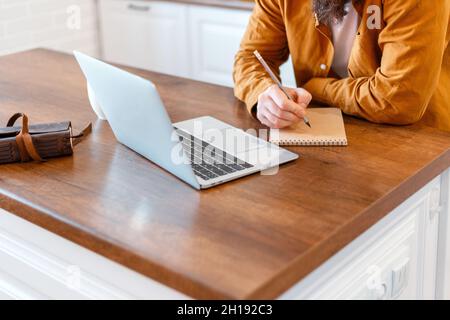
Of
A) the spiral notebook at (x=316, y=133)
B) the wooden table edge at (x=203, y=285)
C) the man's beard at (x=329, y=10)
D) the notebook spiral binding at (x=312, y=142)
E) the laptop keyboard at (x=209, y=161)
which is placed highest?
the man's beard at (x=329, y=10)

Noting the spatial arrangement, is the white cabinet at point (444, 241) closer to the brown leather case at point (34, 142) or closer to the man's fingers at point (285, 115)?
the man's fingers at point (285, 115)

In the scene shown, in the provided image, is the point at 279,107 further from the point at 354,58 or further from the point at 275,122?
the point at 354,58

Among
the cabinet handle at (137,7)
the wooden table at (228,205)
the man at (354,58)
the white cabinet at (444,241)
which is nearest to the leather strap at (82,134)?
the wooden table at (228,205)

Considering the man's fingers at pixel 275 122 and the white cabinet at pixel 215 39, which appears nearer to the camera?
the man's fingers at pixel 275 122

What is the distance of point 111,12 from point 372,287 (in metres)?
3.22

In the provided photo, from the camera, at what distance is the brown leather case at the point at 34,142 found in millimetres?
1463

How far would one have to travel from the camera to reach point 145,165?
144 centimetres

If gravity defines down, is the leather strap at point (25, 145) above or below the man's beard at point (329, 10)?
below

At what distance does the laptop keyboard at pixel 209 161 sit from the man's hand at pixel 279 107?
17 centimetres

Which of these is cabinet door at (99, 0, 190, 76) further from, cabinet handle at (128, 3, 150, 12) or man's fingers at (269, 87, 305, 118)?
man's fingers at (269, 87, 305, 118)

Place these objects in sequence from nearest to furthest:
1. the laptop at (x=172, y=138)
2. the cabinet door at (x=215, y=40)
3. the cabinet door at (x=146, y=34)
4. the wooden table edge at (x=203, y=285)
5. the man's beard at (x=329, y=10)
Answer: the wooden table edge at (x=203, y=285)
the laptop at (x=172, y=138)
the man's beard at (x=329, y=10)
the cabinet door at (x=215, y=40)
the cabinet door at (x=146, y=34)

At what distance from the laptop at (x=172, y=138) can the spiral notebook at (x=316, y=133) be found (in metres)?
0.05

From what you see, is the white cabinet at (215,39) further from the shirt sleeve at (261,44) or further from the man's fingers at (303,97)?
the man's fingers at (303,97)

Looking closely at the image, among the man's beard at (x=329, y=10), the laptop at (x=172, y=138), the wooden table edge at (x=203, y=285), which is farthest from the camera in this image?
the man's beard at (x=329, y=10)
